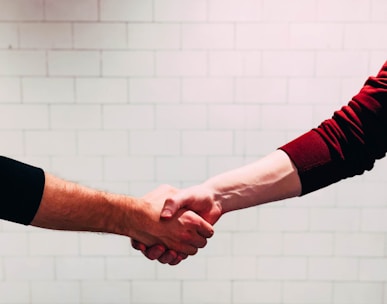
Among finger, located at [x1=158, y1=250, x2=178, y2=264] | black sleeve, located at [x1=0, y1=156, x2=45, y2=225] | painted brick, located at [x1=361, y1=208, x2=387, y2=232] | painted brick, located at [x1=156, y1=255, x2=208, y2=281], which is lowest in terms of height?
painted brick, located at [x1=156, y1=255, x2=208, y2=281]

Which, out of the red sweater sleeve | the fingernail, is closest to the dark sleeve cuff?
the red sweater sleeve

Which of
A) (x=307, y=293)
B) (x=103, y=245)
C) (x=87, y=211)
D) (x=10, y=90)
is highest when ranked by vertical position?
(x=10, y=90)

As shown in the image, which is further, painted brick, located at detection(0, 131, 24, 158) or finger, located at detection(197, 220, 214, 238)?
painted brick, located at detection(0, 131, 24, 158)

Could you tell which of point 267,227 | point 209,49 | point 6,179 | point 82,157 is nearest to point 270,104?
point 209,49

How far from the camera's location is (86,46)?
214 centimetres

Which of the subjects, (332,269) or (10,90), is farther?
(332,269)

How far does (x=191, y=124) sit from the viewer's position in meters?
2.20

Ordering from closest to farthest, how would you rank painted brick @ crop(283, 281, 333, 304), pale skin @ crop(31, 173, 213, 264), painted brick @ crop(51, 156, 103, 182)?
pale skin @ crop(31, 173, 213, 264) < painted brick @ crop(51, 156, 103, 182) < painted brick @ crop(283, 281, 333, 304)

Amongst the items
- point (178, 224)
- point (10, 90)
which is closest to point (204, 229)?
point (178, 224)

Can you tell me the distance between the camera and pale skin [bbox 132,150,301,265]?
5.21ft

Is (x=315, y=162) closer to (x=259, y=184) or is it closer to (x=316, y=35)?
(x=259, y=184)

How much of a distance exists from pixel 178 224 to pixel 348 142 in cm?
61

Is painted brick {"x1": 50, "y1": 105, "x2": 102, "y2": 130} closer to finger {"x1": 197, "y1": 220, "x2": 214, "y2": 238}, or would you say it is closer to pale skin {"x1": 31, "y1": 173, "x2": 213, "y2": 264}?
pale skin {"x1": 31, "y1": 173, "x2": 213, "y2": 264}

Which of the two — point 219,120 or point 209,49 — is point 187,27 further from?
point 219,120
